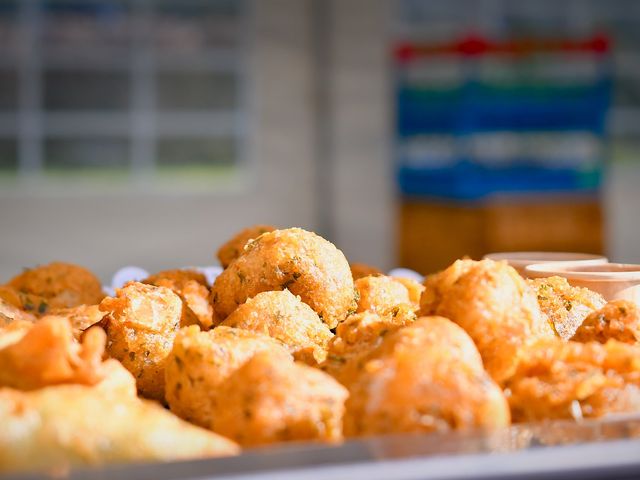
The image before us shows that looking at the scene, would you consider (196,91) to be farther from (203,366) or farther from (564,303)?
(203,366)

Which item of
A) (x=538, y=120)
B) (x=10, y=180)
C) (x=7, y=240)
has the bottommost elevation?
(x=7, y=240)

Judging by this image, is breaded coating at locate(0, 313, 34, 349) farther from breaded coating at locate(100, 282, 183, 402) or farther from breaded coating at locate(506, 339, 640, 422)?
breaded coating at locate(506, 339, 640, 422)

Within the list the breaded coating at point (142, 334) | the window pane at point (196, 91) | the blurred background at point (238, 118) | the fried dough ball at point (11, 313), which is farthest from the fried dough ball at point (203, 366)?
the window pane at point (196, 91)

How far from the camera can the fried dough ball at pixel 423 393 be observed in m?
0.92

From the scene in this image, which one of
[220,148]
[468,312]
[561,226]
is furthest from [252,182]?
[468,312]

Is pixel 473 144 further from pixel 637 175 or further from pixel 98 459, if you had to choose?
pixel 98 459

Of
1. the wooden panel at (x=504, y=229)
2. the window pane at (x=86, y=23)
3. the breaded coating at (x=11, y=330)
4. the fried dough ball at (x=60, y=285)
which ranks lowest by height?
the wooden panel at (x=504, y=229)

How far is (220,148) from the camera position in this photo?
7.47m

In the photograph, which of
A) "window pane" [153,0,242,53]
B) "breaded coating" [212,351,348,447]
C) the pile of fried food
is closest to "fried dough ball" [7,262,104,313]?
the pile of fried food

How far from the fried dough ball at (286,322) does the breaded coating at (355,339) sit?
0.04 metres

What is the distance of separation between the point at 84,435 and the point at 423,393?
34cm

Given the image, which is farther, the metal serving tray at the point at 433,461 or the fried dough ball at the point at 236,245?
the fried dough ball at the point at 236,245

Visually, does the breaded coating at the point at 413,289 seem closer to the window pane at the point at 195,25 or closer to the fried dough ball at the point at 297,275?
the fried dough ball at the point at 297,275

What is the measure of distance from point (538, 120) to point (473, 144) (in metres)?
0.62
